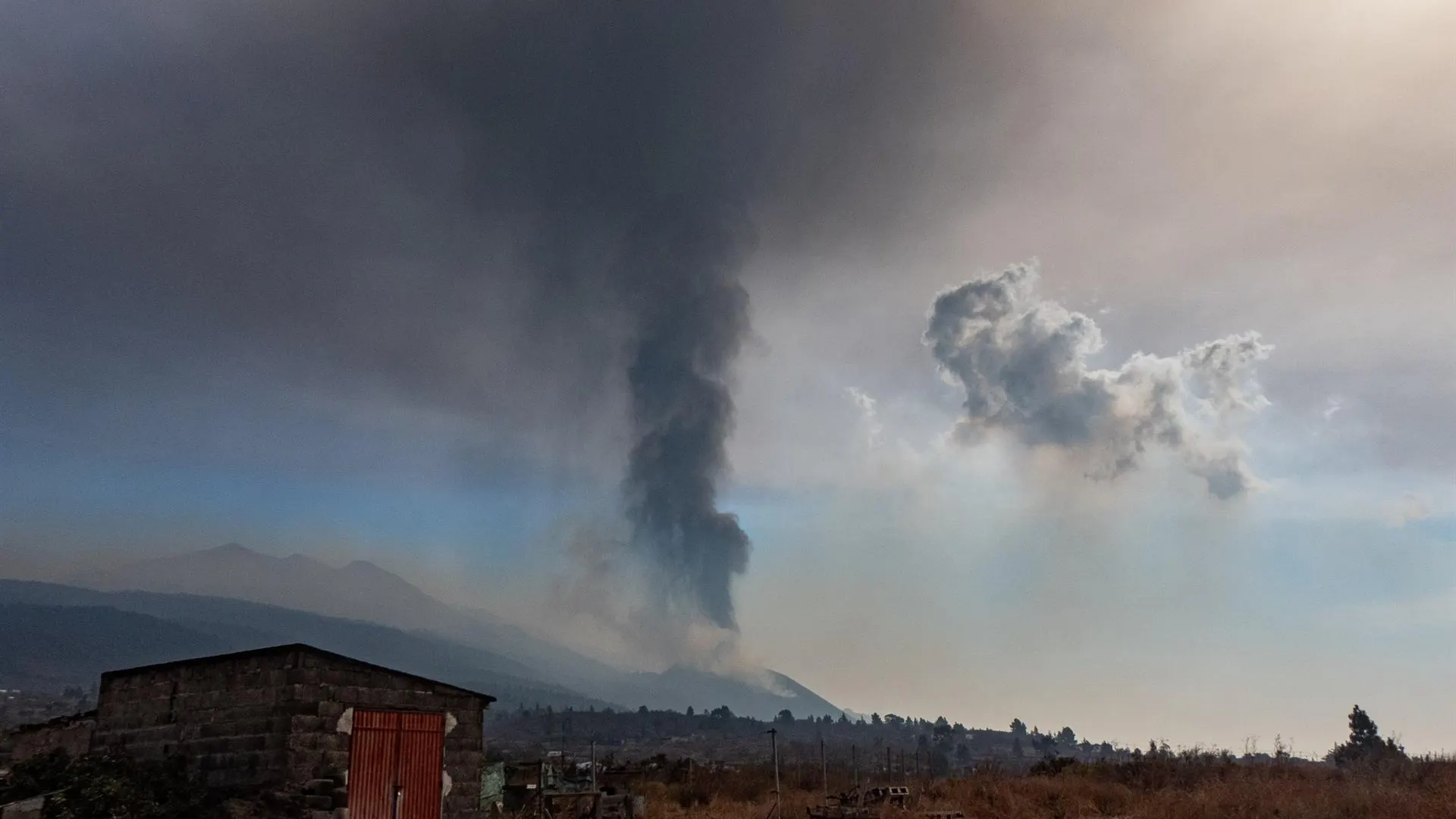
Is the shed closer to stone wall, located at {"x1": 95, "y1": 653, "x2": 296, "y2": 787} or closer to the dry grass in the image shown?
stone wall, located at {"x1": 95, "y1": 653, "x2": 296, "y2": 787}

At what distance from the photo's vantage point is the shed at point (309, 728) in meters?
16.9

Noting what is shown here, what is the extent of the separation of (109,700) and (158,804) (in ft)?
18.0

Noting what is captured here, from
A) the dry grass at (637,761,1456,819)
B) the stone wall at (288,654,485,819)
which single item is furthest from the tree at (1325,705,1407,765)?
the stone wall at (288,654,485,819)

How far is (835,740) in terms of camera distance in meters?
158

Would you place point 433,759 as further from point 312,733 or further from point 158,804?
point 158,804

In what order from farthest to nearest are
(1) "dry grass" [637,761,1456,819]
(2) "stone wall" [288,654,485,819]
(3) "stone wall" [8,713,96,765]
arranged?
(1) "dry grass" [637,761,1456,819] → (3) "stone wall" [8,713,96,765] → (2) "stone wall" [288,654,485,819]

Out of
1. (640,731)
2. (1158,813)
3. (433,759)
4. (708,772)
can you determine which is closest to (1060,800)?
(1158,813)

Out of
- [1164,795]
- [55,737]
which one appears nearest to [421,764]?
[55,737]

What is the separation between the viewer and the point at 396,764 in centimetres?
1875

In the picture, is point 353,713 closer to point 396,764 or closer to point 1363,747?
point 396,764

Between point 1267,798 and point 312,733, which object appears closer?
point 312,733

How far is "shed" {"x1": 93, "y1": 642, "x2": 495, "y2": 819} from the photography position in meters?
16.9

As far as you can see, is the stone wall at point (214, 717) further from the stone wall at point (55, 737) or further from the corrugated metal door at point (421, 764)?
the corrugated metal door at point (421, 764)

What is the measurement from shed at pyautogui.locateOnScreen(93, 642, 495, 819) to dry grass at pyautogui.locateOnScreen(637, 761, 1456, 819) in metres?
13.7
